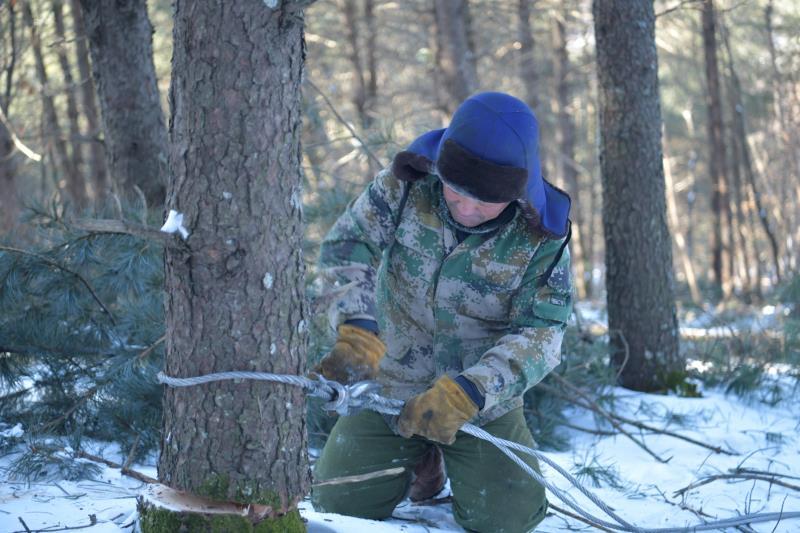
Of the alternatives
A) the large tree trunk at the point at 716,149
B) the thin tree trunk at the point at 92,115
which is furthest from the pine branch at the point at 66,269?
the large tree trunk at the point at 716,149

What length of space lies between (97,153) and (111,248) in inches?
277

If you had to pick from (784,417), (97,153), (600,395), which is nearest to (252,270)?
(600,395)

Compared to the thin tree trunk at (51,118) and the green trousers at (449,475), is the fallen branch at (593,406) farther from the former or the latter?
the thin tree trunk at (51,118)

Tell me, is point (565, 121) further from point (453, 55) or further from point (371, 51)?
point (453, 55)

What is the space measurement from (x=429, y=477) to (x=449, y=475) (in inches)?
7.6

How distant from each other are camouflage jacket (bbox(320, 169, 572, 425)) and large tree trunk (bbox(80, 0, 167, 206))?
5.67 ft

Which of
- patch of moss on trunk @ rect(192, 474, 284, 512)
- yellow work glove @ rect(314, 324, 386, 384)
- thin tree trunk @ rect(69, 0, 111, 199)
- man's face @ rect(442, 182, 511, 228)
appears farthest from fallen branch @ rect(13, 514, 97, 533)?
thin tree trunk @ rect(69, 0, 111, 199)

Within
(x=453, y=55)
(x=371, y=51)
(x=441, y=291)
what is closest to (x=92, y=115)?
(x=453, y=55)

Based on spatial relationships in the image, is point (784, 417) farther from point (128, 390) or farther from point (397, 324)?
point (128, 390)

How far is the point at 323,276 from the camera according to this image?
2504mm

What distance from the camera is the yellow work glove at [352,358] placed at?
2.25 meters

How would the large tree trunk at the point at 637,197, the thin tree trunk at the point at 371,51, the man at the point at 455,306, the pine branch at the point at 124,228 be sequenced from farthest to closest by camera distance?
the thin tree trunk at the point at 371,51
the large tree trunk at the point at 637,197
the man at the point at 455,306
the pine branch at the point at 124,228

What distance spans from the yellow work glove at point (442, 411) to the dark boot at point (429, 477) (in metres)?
0.62

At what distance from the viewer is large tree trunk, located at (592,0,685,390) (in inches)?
167
